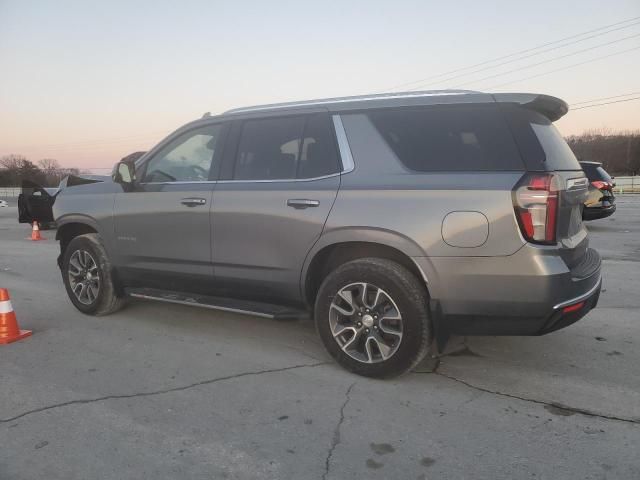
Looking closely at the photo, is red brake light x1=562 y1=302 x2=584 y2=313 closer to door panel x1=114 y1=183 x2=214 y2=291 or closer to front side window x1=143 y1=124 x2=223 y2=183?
door panel x1=114 y1=183 x2=214 y2=291

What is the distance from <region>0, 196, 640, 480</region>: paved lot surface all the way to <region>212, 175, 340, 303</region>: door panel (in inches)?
23.2

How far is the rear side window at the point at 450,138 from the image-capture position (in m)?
3.10

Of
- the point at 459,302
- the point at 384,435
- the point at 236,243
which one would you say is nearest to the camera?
the point at 384,435

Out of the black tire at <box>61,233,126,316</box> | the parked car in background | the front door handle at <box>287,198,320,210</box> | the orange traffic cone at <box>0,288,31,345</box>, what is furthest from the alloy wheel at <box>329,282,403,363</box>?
the parked car in background

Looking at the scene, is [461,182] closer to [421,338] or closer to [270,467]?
[421,338]

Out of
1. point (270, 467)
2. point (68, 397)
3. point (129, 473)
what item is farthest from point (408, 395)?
point (68, 397)

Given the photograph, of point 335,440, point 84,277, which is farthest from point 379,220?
point 84,277

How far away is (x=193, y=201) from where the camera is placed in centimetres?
418

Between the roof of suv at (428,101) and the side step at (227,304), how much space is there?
1560 mm

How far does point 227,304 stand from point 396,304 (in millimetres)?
1485

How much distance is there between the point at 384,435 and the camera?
2.75 meters

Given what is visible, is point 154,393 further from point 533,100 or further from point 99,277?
point 533,100

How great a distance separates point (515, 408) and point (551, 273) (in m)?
0.85

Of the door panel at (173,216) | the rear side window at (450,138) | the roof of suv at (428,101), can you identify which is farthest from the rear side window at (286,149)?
the rear side window at (450,138)
